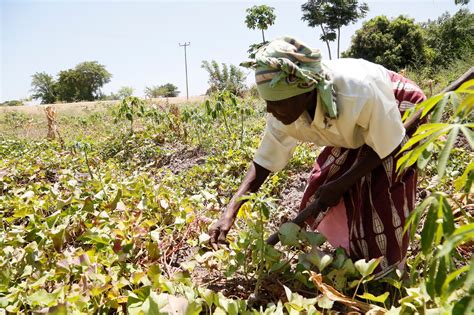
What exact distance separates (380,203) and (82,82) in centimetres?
4529

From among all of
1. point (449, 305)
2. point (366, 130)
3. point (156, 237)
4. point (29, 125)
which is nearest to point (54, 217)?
point (156, 237)

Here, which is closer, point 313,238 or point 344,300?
point 344,300

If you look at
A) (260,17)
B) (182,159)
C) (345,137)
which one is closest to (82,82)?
(260,17)

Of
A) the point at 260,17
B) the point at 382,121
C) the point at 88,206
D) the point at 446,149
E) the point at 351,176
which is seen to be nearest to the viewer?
the point at 446,149

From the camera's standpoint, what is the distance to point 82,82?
140ft

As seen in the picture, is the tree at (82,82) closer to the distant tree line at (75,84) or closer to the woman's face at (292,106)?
the distant tree line at (75,84)

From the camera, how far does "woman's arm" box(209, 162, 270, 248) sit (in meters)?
1.64

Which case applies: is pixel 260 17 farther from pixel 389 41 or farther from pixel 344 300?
pixel 344 300

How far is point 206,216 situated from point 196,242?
236 mm

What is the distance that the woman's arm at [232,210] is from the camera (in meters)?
1.64

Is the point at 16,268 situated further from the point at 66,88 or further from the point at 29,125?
the point at 66,88

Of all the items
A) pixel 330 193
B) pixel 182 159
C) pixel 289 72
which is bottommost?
pixel 182 159

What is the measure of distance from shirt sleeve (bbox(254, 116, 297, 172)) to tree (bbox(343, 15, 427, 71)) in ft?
61.7

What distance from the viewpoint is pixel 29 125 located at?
33.0ft
